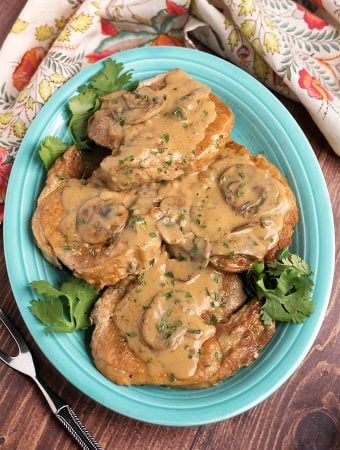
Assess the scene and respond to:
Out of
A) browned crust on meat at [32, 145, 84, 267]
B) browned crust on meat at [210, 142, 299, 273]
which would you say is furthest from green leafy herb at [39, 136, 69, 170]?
browned crust on meat at [210, 142, 299, 273]

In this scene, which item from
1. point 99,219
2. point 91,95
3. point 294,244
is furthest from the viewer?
point 91,95

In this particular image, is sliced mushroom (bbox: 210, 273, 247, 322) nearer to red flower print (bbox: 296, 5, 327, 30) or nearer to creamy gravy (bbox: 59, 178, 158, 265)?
creamy gravy (bbox: 59, 178, 158, 265)

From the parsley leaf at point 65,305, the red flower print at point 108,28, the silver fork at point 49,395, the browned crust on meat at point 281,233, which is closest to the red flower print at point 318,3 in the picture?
the browned crust on meat at point 281,233

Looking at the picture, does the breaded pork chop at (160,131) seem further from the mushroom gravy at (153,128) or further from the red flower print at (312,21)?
the red flower print at (312,21)

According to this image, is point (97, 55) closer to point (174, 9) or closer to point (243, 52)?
point (174, 9)

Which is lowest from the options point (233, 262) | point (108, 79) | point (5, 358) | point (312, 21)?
point (5, 358)

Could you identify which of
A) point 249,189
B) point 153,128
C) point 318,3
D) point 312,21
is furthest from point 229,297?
point 318,3
